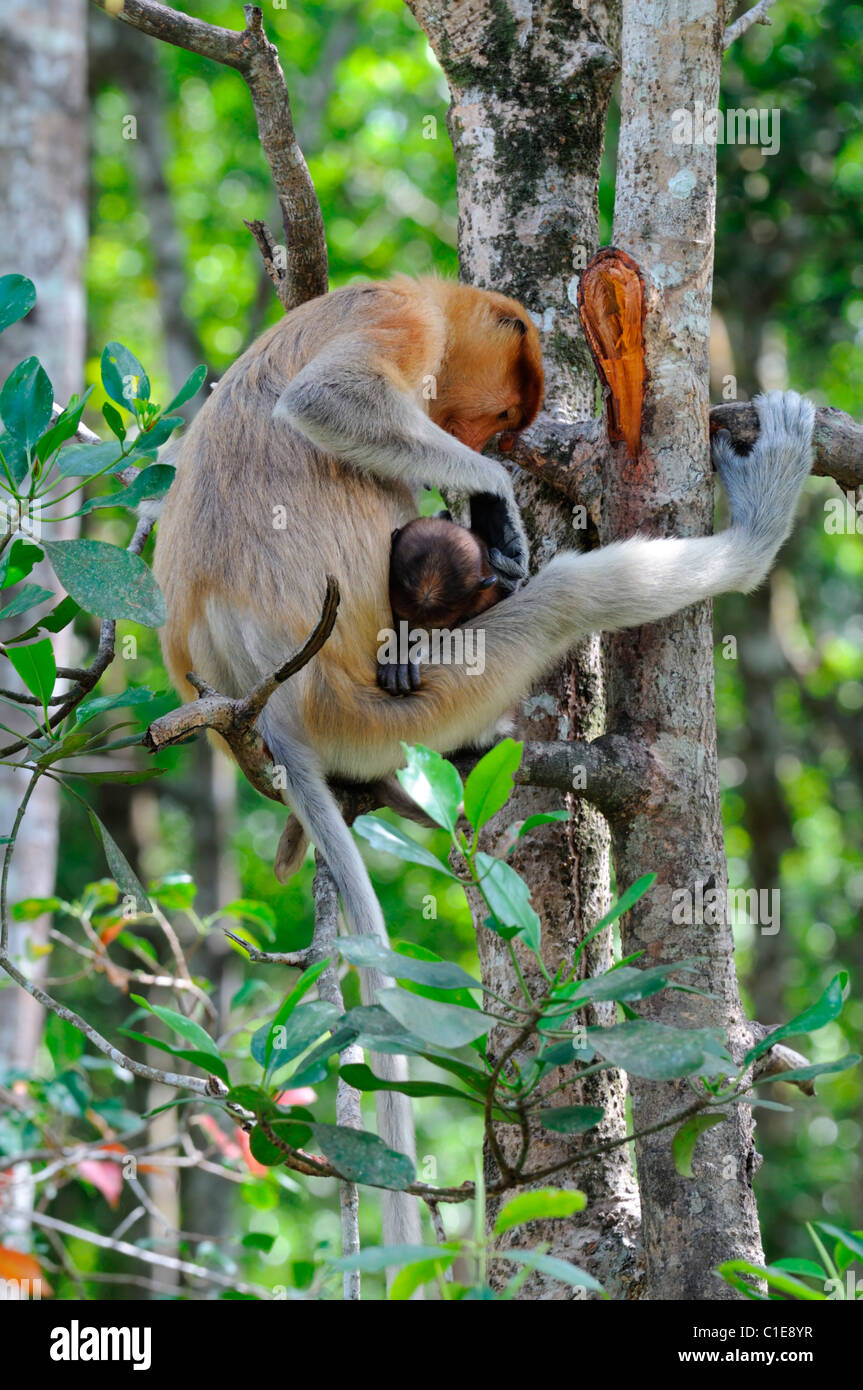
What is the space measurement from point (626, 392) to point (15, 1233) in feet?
10.0

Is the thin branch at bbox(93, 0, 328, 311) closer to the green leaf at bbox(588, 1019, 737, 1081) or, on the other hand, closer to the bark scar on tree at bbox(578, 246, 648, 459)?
the bark scar on tree at bbox(578, 246, 648, 459)

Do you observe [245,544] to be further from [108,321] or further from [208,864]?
[108,321]

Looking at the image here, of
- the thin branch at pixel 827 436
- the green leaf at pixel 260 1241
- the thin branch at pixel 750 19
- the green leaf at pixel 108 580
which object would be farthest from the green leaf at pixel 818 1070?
the thin branch at pixel 750 19

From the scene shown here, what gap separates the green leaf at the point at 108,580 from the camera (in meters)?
1.85

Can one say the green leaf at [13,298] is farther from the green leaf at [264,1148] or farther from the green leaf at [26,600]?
the green leaf at [264,1148]

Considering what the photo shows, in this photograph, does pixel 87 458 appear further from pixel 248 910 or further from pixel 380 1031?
pixel 248 910

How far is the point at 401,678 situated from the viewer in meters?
3.02

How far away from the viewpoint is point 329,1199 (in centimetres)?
1277

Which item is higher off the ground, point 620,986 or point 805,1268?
point 620,986

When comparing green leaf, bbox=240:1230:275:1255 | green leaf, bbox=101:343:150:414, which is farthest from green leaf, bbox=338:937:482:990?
green leaf, bbox=240:1230:275:1255

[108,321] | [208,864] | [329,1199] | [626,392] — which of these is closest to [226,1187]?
[208,864]

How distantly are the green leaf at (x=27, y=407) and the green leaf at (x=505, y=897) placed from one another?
942 mm

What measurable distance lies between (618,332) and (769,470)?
613 millimetres

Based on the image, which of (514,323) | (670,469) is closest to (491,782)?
(670,469)
